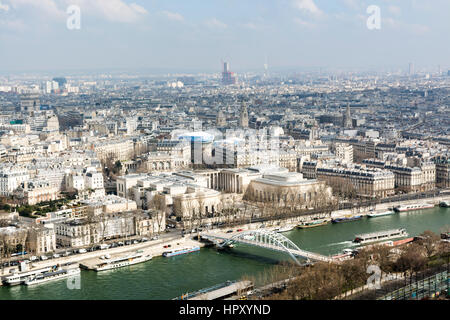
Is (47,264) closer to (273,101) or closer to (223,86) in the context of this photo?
(273,101)

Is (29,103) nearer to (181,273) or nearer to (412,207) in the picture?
(412,207)

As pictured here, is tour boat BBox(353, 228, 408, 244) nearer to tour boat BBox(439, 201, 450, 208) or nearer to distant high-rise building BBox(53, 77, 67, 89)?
tour boat BBox(439, 201, 450, 208)

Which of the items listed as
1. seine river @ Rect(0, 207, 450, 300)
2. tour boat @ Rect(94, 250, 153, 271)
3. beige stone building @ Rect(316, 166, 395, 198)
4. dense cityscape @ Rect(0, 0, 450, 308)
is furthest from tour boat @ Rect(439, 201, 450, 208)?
tour boat @ Rect(94, 250, 153, 271)

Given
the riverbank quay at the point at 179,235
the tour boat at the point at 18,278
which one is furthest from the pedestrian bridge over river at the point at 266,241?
the tour boat at the point at 18,278
